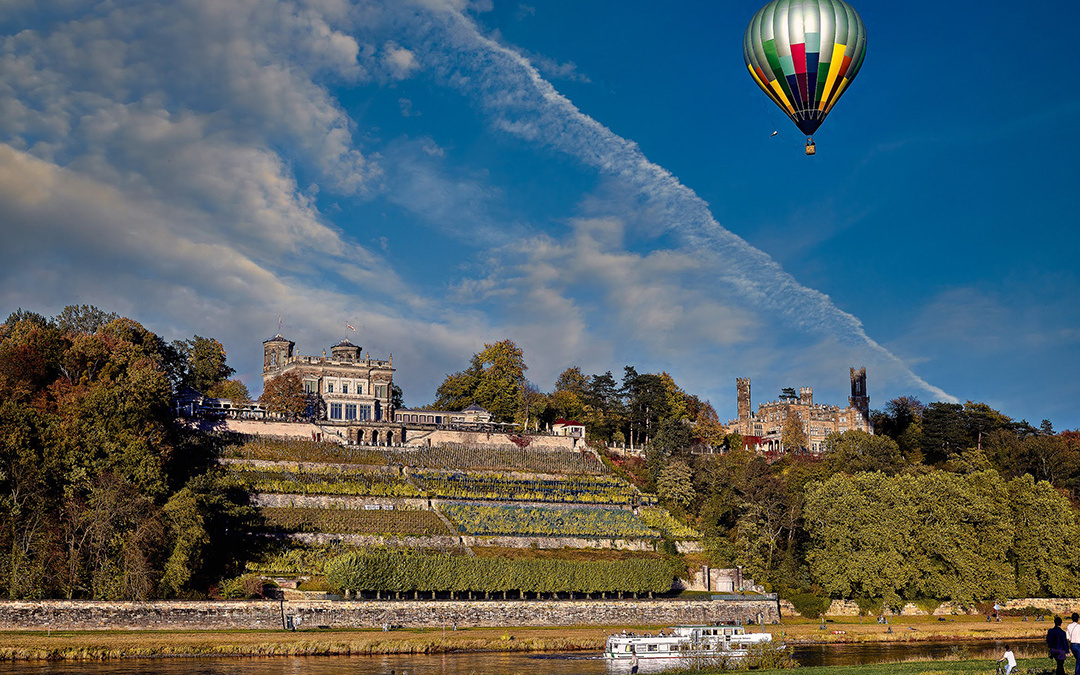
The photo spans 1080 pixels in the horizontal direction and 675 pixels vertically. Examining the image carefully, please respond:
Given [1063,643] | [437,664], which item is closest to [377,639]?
[437,664]

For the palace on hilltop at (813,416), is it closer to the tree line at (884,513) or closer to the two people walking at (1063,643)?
the tree line at (884,513)

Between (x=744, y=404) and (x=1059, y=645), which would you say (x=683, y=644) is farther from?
(x=744, y=404)

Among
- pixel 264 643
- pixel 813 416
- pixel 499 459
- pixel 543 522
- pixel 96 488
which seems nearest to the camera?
pixel 264 643

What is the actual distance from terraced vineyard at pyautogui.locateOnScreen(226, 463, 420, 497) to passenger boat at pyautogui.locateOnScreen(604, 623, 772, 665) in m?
30.2

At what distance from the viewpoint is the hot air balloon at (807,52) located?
48188mm

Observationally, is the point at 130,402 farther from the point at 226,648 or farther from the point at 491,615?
the point at 491,615

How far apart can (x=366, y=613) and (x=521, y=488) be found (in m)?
29.2

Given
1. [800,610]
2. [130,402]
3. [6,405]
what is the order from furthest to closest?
[800,610] → [130,402] → [6,405]

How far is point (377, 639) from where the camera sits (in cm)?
4847

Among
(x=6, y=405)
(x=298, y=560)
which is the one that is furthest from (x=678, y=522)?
(x=6, y=405)

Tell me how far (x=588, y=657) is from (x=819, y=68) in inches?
1268

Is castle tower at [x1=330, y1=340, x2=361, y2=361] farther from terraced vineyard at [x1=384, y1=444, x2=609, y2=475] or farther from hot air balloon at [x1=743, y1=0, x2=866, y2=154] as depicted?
hot air balloon at [x1=743, y1=0, x2=866, y2=154]

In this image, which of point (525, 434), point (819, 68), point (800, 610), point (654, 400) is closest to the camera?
point (819, 68)

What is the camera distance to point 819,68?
1919 inches
